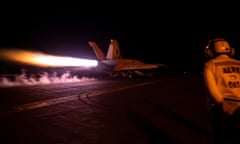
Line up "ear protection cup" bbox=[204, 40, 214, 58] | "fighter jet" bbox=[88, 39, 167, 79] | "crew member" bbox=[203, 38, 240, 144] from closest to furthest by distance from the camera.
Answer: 1. "crew member" bbox=[203, 38, 240, 144]
2. "ear protection cup" bbox=[204, 40, 214, 58]
3. "fighter jet" bbox=[88, 39, 167, 79]

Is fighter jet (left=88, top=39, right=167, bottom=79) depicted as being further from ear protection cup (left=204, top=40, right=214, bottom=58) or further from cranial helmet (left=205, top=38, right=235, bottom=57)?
cranial helmet (left=205, top=38, right=235, bottom=57)

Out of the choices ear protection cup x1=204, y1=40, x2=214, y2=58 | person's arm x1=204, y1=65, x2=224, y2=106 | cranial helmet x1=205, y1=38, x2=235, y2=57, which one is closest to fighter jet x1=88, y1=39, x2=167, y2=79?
ear protection cup x1=204, y1=40, x2=214, y2=58

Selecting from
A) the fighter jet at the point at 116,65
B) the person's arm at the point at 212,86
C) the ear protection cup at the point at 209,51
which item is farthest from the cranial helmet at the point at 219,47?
the fighter jet at the point at 116,65

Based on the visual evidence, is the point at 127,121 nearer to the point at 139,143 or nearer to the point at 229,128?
the point at 139,143

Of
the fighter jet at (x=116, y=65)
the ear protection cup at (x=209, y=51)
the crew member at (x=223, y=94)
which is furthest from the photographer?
the fighter jet at (x=116, y=65)

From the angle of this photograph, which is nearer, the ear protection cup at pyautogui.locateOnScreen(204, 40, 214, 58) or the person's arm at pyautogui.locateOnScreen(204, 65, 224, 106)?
the person's arm at pyautogui.locateOnScreen(204, 65, 224, 106)

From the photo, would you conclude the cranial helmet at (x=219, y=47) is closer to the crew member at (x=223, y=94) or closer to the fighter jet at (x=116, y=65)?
the crew member at (x=223, y=94)

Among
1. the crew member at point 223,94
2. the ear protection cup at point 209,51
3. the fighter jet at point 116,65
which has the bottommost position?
the crew member at point 223,94

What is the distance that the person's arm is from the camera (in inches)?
155

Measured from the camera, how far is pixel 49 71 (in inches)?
1553

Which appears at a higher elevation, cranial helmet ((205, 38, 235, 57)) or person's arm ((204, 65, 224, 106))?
cranial helmet ((205, 38, 235, 57))

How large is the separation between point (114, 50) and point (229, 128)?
39.3 metres

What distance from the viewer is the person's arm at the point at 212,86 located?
12.9 feet

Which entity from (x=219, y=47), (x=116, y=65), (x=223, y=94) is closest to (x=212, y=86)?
(x=223, y=94)
